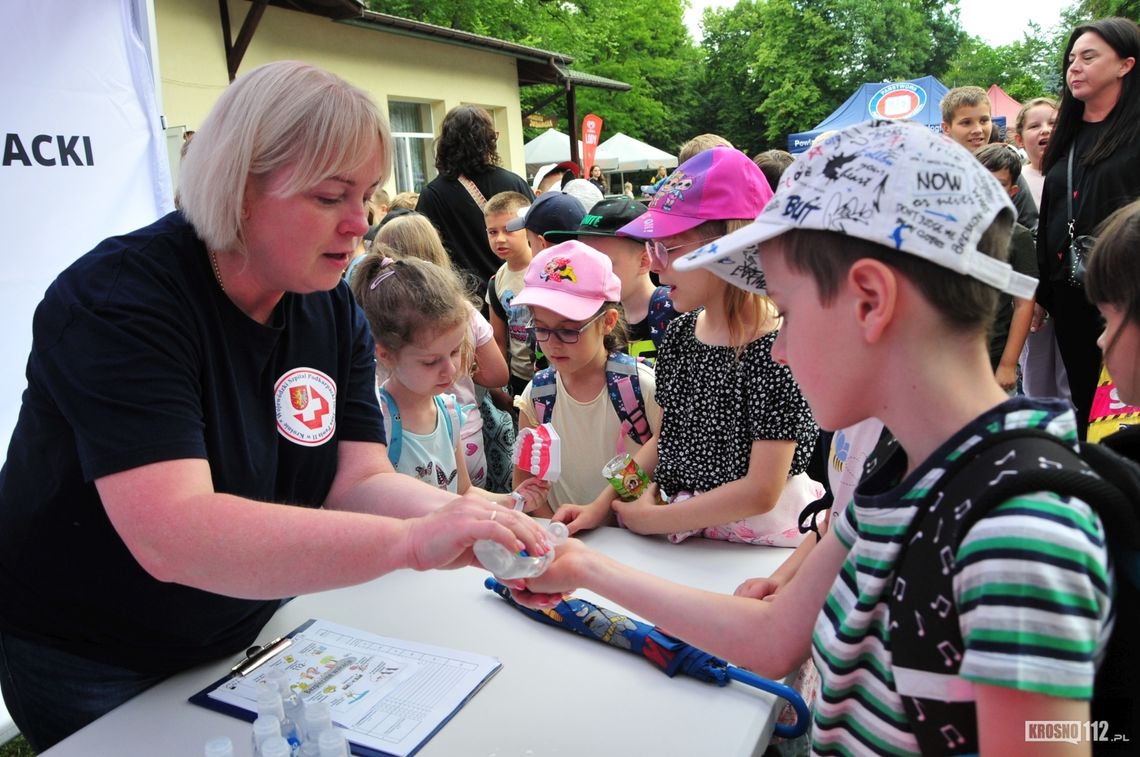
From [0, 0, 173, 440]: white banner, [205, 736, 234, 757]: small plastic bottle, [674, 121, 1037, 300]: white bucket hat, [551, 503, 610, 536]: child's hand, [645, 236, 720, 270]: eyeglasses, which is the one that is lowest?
[551, 503, 610, 536]: child's hand

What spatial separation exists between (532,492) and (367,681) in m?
1.03

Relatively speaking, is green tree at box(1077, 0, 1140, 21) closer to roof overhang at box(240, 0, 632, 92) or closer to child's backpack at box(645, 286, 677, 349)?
roof overhang at box(240, 0, 632, 92)

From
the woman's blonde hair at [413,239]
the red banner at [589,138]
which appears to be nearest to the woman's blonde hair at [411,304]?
the woman's blonde hair at [413,239]

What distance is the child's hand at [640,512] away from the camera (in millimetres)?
2193

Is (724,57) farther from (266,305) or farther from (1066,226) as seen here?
(266,305)

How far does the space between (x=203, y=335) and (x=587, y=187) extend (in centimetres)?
420

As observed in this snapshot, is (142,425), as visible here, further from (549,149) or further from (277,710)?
(549,149)

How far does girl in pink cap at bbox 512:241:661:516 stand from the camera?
8.64 ft

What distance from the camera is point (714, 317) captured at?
2.31m

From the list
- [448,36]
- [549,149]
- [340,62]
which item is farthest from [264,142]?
[549,149]

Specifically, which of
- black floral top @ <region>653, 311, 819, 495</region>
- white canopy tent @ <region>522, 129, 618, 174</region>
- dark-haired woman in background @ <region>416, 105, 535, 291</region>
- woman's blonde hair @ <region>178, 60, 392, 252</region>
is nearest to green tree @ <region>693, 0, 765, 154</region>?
white canopy tent @ <region>522, 129, 618, 174</region>

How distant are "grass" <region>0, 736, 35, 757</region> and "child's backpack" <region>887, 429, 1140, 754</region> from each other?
3264 mm

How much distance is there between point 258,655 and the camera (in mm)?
1657

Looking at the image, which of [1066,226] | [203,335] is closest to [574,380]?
[203,335]
